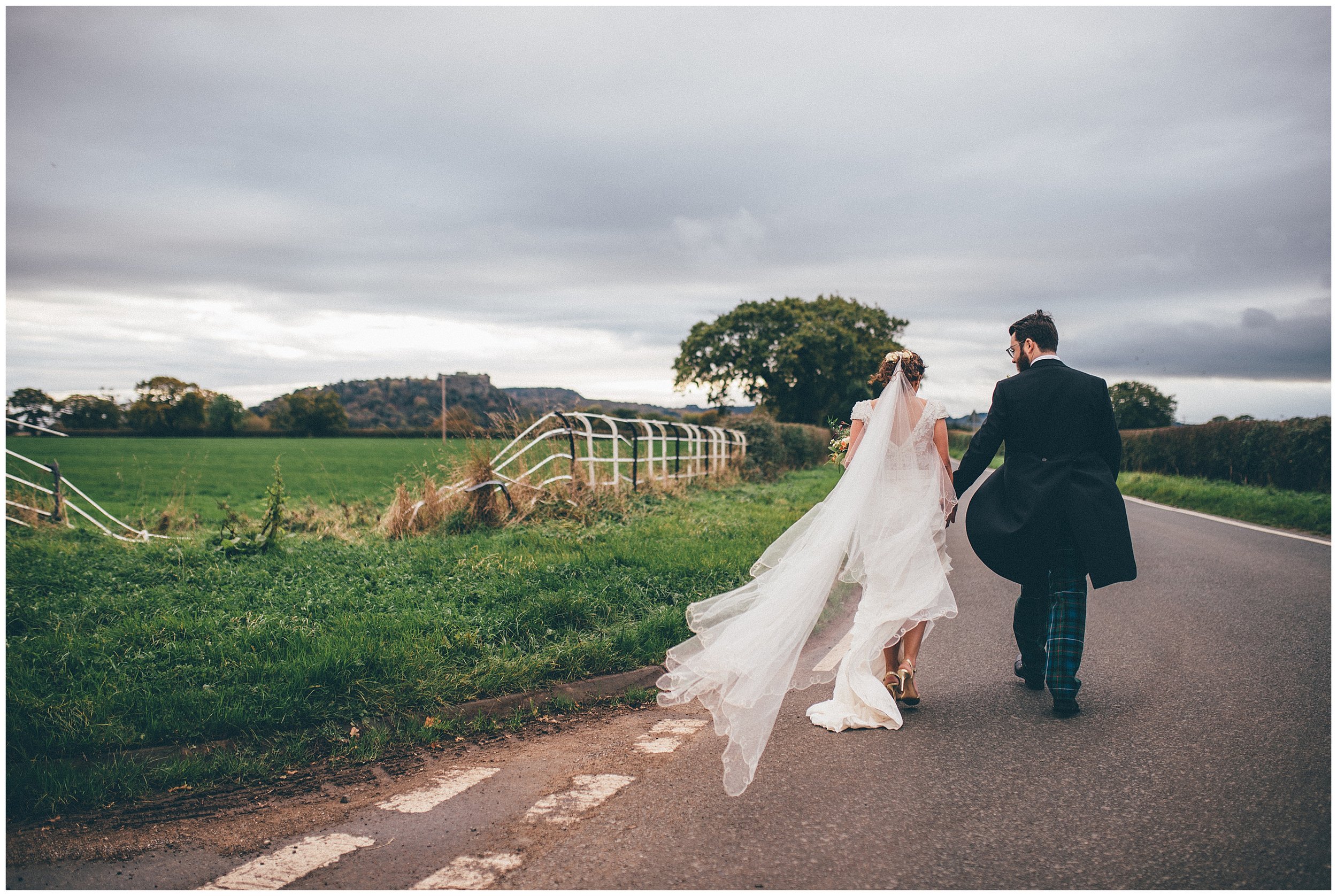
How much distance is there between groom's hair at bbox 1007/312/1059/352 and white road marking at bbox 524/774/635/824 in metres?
3.32

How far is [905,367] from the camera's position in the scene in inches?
189

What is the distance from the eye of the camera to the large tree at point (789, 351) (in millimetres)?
49906

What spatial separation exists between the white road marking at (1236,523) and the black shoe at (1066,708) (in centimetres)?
765

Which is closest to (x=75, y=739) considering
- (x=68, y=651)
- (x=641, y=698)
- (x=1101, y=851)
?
(x=68, y=651)

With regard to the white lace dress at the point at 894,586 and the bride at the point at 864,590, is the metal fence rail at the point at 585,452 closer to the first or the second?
the bride at the point at 864,590

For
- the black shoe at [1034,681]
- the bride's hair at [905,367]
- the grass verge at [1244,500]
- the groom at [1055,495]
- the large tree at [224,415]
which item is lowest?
the black shoe at [1034,681]

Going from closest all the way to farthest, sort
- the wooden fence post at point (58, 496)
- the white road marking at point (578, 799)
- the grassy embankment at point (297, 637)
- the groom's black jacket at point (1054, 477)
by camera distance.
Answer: the white road marking at point (578, 799) → the grassy embankment at point (297, 637) → the groom's black jacket at point (1054, 477) → the wooden fence post at point (58, 496)

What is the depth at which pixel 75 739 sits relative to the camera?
12.1 ft

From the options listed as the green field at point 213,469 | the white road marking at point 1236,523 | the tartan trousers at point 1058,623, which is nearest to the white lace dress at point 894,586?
the tartan trousers at point 1058,623

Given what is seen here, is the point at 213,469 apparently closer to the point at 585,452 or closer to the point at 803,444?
the point at 803,444

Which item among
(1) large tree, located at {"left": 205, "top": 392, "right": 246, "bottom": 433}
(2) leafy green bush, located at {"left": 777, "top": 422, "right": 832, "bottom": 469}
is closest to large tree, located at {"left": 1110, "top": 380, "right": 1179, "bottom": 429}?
(2) leafy green bush, located at {"left": 777, "top": 422, "right": 832, "bottom": 469}

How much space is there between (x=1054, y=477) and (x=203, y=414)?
7551cm

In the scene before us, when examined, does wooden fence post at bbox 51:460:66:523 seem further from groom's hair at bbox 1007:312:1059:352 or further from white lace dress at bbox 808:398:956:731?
groom's hair at bbox 1007:312:1059:352

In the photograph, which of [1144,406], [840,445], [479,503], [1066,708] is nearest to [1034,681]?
[1066,708]
